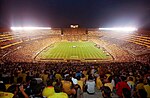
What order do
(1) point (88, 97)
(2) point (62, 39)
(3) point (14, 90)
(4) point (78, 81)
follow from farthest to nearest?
(2) point (62, 39) → (4) point (78, 81) → (1) point (88, 97) → (3) point (14, 90)

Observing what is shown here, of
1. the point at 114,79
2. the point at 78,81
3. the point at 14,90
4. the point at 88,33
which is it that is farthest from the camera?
the point at 88,33

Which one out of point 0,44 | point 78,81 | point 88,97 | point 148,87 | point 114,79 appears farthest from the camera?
point 0,44

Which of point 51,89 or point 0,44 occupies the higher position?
point 51,89

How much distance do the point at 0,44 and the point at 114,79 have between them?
128 ft

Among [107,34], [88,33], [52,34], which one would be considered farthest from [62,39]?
[107,34]

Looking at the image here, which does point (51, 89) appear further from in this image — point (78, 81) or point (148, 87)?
point (148, 87)

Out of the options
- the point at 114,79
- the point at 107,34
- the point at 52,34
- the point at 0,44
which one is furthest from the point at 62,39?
the point at 114,79

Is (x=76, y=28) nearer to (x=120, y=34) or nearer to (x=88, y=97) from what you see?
(x=120, y=34)

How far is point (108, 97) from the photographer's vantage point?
6.25m

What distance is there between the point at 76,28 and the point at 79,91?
261ft

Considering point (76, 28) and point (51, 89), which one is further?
point (76, 28)

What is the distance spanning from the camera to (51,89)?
21.3 feet

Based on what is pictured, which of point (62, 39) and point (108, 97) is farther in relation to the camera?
point (62, 39)

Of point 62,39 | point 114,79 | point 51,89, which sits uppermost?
point 51,89
